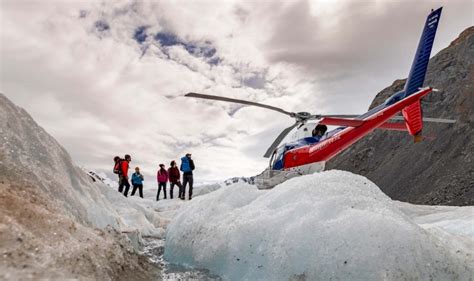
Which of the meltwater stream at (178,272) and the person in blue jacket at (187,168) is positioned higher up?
the person in blue jacket at (187,168)

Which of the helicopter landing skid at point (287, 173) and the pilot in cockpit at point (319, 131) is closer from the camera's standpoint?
the helicopter landing skid at point (287, 173)

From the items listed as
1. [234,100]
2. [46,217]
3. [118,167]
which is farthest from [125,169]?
[46,217]

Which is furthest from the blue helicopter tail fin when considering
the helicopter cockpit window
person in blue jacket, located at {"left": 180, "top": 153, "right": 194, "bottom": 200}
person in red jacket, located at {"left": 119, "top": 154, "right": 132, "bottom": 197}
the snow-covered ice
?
the snow-covered ice

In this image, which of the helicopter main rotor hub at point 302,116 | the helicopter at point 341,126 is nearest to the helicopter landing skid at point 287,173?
the helicopter at point 341,126

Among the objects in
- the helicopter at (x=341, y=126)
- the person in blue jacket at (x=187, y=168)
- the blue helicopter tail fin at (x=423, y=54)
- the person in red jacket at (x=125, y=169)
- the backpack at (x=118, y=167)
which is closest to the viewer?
the helicopter at (x=341, y=126)

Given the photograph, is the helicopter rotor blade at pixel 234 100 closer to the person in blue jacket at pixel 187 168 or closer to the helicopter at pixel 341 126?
the helicopter at pixel 341 126

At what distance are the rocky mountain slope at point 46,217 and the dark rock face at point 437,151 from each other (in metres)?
16.1

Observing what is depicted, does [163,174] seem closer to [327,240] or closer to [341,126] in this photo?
[341,126]

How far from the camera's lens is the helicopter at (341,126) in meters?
12.2

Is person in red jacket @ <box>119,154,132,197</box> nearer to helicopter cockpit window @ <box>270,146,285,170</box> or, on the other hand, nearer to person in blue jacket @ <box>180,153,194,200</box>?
person in blue jacket @ <box>180,153,194,200</box>

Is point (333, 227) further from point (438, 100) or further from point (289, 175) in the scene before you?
point (438, 100)

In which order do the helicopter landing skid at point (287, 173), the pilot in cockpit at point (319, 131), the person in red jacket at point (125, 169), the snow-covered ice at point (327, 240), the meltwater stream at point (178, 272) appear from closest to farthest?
the snow-covered ice at point (327, 240)
the meltwater stream at point (178, 272)
the helicopter landing skid at point (287, 173)
the pilot in cockpit at point (319, 131)
the person in red jacket at point (125, 169)

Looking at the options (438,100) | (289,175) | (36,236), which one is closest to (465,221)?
(36,236)

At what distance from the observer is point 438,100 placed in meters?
29.5
